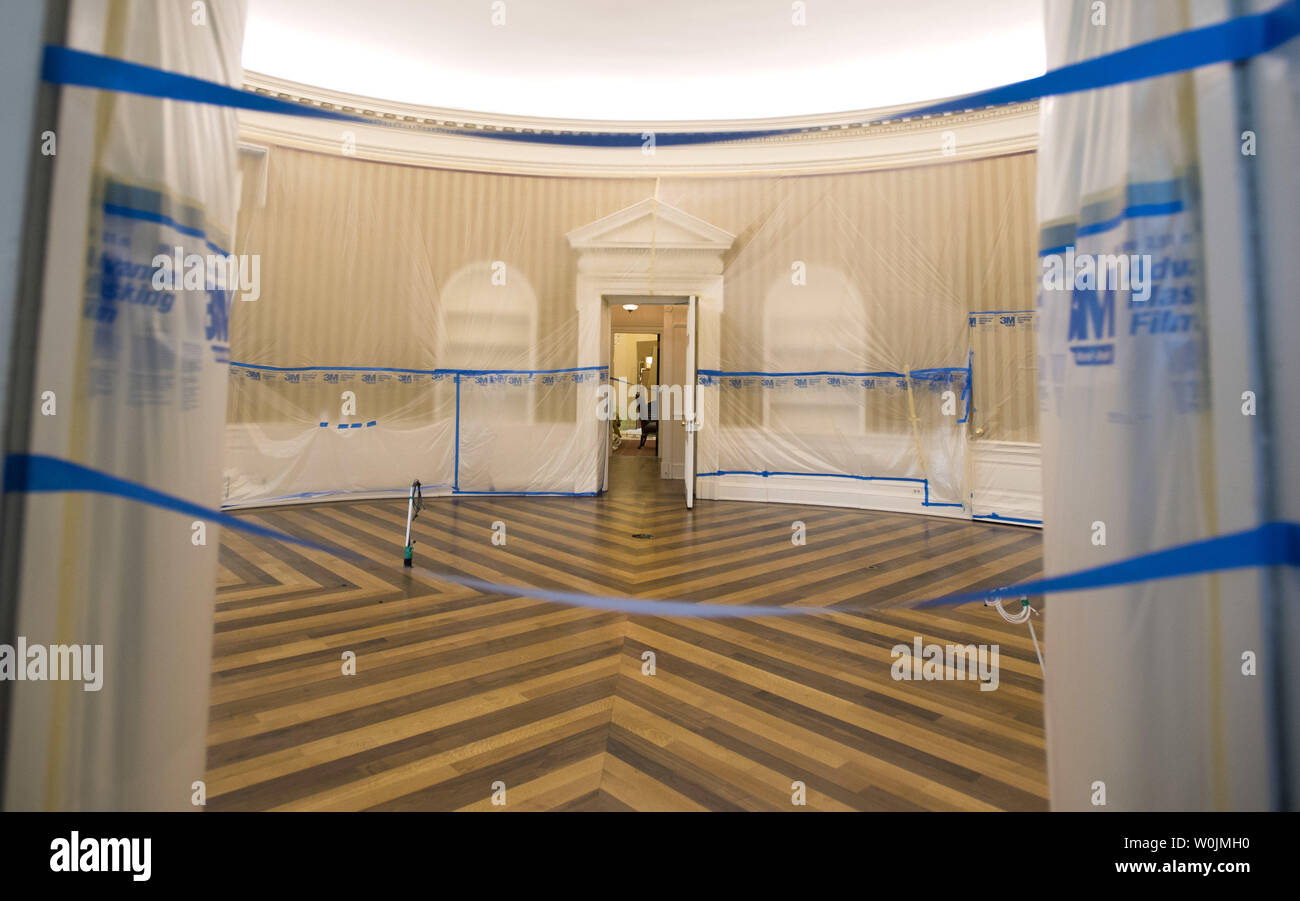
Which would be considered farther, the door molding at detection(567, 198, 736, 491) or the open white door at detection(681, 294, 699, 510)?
the door molding at detection(567, 198, 736, 491)

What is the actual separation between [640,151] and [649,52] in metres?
1.04

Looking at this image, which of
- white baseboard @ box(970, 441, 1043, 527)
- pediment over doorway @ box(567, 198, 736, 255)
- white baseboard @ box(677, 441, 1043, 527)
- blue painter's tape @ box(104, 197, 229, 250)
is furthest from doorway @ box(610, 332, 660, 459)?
blue painter's tape @ box(104, 197, 229, 250)

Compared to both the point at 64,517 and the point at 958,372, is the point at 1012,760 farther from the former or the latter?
the point at 958,372

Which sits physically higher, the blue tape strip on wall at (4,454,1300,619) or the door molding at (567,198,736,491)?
the door molding at (567,198,736,491)

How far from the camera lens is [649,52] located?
4.99 meters

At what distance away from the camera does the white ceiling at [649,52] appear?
4.43 m

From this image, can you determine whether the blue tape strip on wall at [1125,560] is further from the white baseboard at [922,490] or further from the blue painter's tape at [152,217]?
the white baseboard at [922,490]

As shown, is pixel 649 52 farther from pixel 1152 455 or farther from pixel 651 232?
pixel 1152 455

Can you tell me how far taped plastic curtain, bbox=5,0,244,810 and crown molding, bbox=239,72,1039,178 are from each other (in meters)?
4.85

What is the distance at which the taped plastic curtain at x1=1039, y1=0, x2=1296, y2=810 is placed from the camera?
798mm

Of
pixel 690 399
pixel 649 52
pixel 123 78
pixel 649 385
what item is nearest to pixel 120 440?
pixel 123 78

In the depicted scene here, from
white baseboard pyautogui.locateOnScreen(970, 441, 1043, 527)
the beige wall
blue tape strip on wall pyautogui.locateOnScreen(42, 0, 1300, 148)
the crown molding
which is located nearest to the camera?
blue tape strip on wall pyautogui.locateOnScreen(42, 0, 1300, 148)

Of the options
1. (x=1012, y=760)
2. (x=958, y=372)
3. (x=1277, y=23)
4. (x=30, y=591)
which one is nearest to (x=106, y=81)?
(x=30, y=591)

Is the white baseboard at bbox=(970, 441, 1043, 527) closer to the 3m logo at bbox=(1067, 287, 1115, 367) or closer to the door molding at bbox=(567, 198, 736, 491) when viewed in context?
the door molding at bbox=(567, 198, 736, 491)
